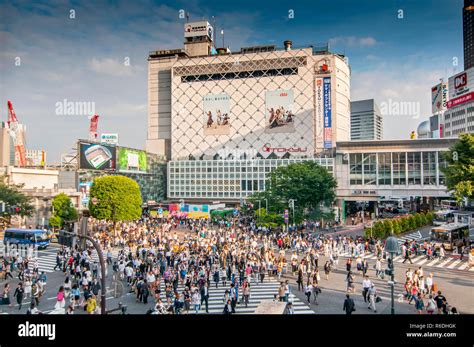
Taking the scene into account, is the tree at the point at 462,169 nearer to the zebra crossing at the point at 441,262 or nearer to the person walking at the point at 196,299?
the zebra crossing at the point at 441,262

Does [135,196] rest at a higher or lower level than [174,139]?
lower

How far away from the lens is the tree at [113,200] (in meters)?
39.8

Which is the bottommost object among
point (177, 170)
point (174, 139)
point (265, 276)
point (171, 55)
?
point (265, 276)

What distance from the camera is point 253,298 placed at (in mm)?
17641

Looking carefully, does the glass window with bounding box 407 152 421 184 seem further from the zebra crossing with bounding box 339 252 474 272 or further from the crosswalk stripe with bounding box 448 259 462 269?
the crosswalk stripe with bounding box 448 259 462 269

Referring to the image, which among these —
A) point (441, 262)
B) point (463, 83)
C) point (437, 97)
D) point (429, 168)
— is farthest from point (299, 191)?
point (463, 83)

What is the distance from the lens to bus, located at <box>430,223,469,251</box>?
2939 cm

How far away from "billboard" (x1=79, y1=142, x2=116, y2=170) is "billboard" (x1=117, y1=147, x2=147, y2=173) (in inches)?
85.5

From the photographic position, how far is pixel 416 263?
25.5 metres

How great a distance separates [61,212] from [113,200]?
521 centimetres

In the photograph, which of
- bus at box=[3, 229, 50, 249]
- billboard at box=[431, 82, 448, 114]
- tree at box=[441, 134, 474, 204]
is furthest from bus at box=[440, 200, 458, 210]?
bus at box=[3, 229, 50, 249]
